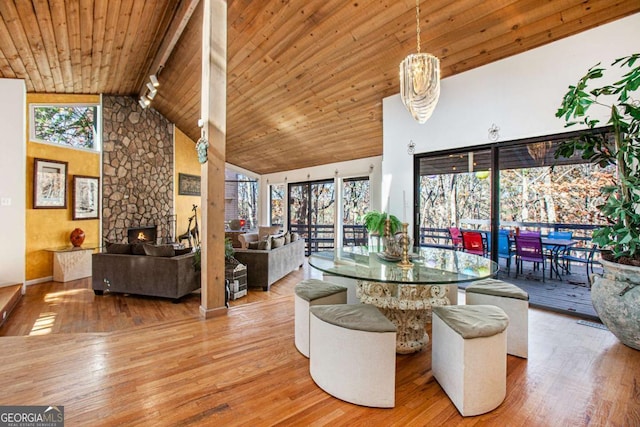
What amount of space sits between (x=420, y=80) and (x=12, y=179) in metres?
5.67

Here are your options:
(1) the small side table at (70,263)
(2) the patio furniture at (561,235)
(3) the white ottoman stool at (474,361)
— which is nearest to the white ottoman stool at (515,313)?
(3) the white ottoman stool at (474,361)

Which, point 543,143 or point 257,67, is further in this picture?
point 257,67

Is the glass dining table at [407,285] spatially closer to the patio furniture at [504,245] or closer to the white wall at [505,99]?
the white wall at [505,99]

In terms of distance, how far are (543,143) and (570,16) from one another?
1251 mm

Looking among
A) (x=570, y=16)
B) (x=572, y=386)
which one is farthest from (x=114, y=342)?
(x=570, y=16)

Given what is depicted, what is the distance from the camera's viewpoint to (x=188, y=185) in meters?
8.48

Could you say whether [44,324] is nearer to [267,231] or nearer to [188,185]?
[267,231]

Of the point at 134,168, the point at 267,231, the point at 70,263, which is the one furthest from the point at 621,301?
the point at 134,168

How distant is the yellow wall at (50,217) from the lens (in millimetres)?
5422

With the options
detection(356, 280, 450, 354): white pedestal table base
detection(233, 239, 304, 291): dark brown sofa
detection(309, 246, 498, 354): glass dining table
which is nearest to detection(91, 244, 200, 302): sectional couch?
detection(233, 239, 304, 291): dark brown sofa

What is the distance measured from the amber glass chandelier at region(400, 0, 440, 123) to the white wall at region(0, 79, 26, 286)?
5483 millimetres

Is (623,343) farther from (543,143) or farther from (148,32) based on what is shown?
(148,32)

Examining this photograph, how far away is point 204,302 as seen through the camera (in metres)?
3.09

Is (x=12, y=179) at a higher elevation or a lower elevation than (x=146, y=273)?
higher
